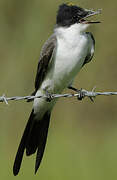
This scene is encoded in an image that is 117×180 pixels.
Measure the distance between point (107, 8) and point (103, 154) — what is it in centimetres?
241

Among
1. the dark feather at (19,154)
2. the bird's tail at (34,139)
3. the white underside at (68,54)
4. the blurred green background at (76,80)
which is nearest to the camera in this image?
the white underside at (68,54)

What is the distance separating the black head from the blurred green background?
184 centimetres

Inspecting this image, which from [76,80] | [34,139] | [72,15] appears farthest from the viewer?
[76,80]

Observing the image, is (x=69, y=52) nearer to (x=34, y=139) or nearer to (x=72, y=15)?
(x=72, y=15)

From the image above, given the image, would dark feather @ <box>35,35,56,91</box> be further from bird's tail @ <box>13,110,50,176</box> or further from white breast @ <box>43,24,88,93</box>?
bird's tail @ <box>13,110,50,176</box>

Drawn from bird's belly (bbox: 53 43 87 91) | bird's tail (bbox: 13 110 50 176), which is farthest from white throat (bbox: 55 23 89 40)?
bird's tail (bbox: 13 110 50 176)

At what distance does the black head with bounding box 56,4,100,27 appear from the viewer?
19.1 feet

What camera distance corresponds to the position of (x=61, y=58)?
A: 5738 mm

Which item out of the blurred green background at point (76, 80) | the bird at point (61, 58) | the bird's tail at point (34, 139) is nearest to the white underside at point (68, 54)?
the bird at point (61, 58)

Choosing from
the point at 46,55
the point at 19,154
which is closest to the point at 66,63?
the point at 46,55

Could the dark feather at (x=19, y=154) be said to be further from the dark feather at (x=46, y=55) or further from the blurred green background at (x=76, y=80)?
the blurred green background at (x=76, y=80)

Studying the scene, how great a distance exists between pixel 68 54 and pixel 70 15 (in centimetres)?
39

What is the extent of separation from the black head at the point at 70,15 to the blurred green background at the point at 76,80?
1.84 metres

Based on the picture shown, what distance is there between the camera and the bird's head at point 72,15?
228 inches
